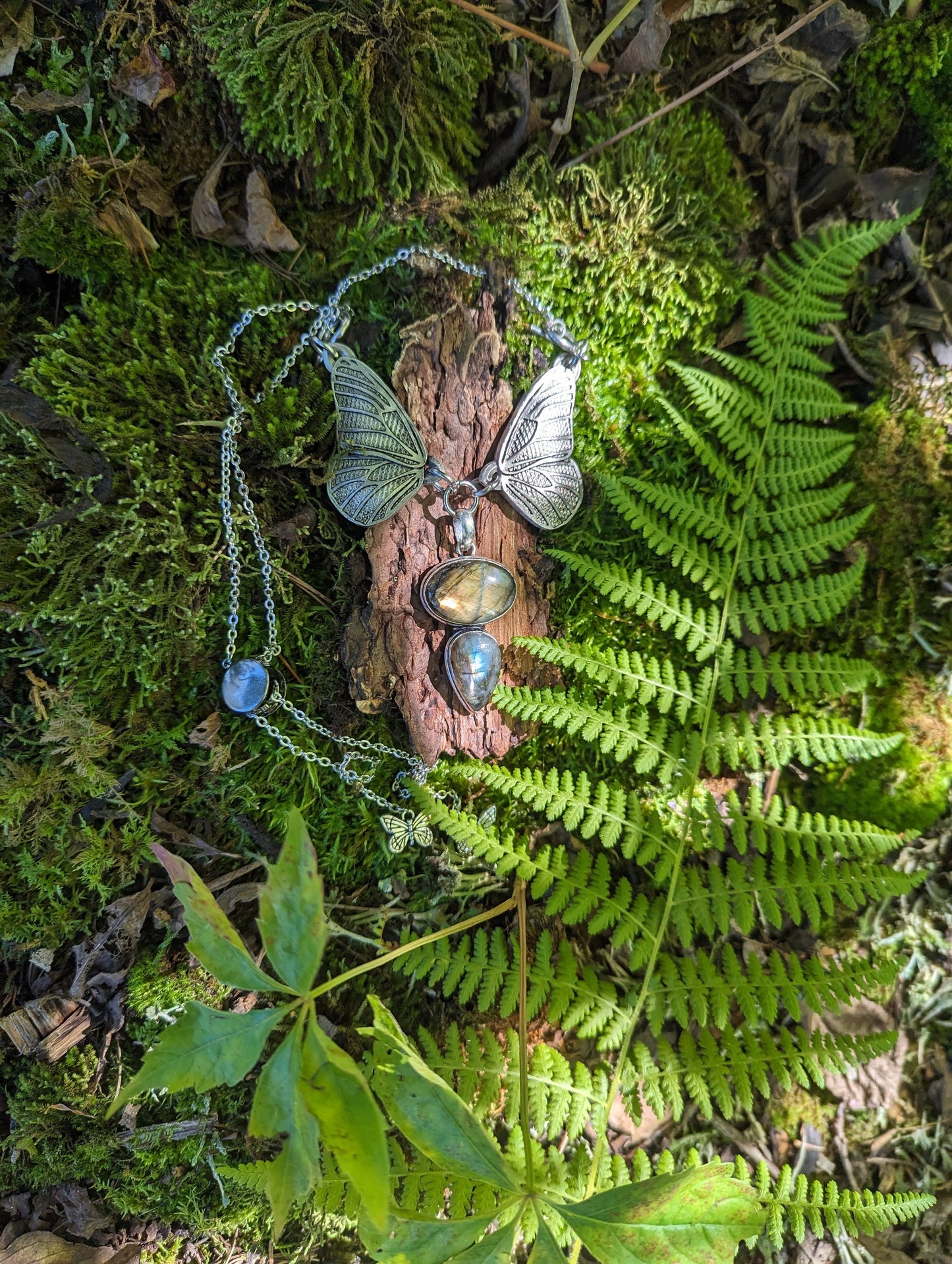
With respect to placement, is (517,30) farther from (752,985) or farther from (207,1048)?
(752,985)

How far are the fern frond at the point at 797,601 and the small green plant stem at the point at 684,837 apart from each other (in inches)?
2.5

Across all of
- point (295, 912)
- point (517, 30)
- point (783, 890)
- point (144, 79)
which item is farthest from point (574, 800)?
point (144, 79)

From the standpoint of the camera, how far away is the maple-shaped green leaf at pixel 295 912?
1579 mm

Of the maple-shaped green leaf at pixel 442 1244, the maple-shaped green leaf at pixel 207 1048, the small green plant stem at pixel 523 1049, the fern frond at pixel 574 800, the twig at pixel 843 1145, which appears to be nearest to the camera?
the maple-shaped green leaf at pixel 207 1048

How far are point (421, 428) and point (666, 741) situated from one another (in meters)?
1.60

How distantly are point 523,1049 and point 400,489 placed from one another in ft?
6.34

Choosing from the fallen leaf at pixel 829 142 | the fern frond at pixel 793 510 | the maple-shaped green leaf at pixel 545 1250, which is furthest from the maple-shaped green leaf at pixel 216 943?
the fallen leaf at pixel 829 142

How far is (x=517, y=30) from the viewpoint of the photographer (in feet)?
8.51

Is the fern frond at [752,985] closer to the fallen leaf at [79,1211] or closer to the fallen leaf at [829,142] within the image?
the fallen leaf at [79,1211]

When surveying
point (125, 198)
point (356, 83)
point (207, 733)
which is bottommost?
point (207, 733)

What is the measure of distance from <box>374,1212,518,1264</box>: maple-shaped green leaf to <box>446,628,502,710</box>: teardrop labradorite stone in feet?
5.21

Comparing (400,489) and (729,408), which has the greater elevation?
(729,408)

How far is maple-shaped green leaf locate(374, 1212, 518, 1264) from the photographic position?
1777mm

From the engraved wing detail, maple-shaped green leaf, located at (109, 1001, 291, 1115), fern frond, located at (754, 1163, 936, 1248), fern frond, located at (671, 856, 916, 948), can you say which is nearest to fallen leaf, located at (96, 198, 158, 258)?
the engraved wing detail
